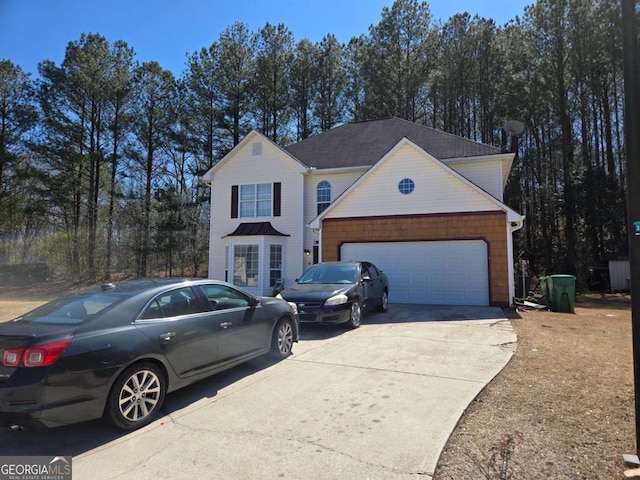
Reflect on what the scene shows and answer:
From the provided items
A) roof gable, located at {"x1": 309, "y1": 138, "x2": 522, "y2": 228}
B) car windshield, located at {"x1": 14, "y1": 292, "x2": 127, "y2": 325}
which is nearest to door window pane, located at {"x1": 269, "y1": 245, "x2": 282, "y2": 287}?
roof gable, located at {"x1": 309, "y1": 138, "x2": 522, "y2": 228}

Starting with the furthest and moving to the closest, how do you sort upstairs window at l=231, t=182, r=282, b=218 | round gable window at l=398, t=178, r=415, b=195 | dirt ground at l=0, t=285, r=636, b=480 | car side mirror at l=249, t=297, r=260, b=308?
1. upstairs window at l=231, t=182, r=282, b=218
2. round gable window at l=398, t=178, r=415, b=195
3. car side mirror at l=249, t=297, r=260, b=308
4. dirt ground at l=0, t=285, r=636, b=480

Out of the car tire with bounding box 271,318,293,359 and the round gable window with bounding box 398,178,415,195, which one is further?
the round gable window with bounding box 398,178,415,195

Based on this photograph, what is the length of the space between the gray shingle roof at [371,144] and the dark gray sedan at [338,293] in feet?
26.9

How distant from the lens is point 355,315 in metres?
9.10

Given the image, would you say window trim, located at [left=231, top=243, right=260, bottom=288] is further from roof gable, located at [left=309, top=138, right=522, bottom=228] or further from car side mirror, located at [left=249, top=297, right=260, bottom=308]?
car side mirror, located at [left=249, top=297, right=260, bottom=308]

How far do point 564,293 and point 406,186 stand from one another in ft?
20.7

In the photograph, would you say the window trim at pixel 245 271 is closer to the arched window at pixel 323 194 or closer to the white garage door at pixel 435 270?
the arched window at pixel 323 194

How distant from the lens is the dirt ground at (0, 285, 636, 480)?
10.3 feet

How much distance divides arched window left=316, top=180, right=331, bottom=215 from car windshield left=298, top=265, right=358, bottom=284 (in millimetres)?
8055

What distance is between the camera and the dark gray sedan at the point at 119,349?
3.35 meters

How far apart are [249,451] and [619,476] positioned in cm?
296

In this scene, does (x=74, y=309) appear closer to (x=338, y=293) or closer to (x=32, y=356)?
(x=32, y=356)

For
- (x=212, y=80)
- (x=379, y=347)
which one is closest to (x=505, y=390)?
(x=379, y=347)

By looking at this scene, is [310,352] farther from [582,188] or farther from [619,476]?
[582,188]
